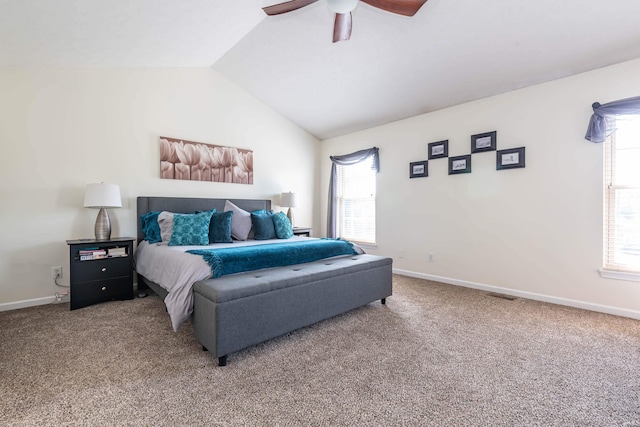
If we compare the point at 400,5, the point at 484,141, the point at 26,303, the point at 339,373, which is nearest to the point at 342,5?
the point at 400,5

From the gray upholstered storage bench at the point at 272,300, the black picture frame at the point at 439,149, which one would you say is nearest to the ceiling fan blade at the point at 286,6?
the gray upholstered storage bench at the point at 272,300

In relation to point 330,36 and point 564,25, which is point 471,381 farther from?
point 330,36

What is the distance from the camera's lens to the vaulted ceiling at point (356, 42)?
2459 millimetres

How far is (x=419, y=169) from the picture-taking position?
4.30m

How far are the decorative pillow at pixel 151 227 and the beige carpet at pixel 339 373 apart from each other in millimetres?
942

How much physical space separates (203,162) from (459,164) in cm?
355

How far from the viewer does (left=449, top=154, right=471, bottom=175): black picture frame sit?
12.5ft

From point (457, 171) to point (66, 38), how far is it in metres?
4.46

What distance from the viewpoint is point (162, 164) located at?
3.89 metres

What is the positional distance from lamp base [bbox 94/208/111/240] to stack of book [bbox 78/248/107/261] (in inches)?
7.7

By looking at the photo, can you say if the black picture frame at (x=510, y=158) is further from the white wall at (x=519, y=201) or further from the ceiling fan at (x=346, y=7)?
the ceiling fan at (x=346, y=7)

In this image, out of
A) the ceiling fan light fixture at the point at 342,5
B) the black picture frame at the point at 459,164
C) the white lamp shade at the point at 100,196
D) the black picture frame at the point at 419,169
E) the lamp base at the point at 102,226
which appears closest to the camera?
the ceiling fan light fixture at the point at 342,5

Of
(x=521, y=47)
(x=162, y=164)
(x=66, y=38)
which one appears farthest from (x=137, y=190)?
(x=521, y=47)

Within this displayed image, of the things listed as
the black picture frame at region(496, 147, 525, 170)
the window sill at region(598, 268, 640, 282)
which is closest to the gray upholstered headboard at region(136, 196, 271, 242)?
the black picture frame at region(496, 147, 525, 170)
